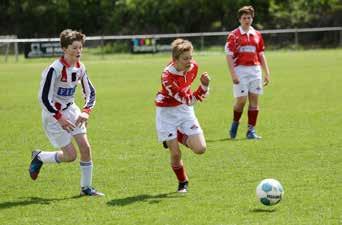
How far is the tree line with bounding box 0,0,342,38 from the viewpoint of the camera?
160 ft

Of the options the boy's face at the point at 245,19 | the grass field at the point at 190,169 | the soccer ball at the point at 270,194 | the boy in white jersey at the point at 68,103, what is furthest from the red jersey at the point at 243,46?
the soccer ball at the point at 270,194

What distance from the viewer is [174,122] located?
7.79 meters

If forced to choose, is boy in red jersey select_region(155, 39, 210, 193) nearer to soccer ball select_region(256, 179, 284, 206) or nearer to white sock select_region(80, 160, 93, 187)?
white sock select_region(80, 160, 93, 187)

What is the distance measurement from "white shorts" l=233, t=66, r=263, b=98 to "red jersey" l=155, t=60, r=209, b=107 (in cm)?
390

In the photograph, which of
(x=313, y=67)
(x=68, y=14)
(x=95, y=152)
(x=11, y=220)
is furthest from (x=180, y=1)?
(x=11, y=220)

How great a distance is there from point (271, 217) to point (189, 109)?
1.86m

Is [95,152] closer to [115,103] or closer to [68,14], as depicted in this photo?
[115,103]

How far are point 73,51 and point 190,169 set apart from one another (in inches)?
95.2

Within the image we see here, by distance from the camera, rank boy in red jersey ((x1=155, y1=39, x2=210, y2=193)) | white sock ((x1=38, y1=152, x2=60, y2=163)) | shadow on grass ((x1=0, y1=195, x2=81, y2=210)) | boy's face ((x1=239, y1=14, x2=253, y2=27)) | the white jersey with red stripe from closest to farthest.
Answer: shadow on grass ((x1=0, y1=195, x2=81, y2=210)) < the white jersey with red stripe < boy in red jersey ((x1=155, y1=39, x2=210, y2=193)) < white sock ((x1=38, y1=152, x2=60, y2=163)) < boy's face ((x1=239, y1=14, x2=253, y2=27))

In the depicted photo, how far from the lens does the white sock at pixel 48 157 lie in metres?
8.09

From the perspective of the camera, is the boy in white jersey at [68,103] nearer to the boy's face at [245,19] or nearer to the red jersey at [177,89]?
the red jersey at [177,89]

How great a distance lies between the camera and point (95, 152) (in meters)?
10.7

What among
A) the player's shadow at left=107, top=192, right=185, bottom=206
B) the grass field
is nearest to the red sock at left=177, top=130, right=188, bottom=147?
the grass field

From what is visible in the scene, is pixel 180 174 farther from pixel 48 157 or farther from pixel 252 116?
pixel 252 116
